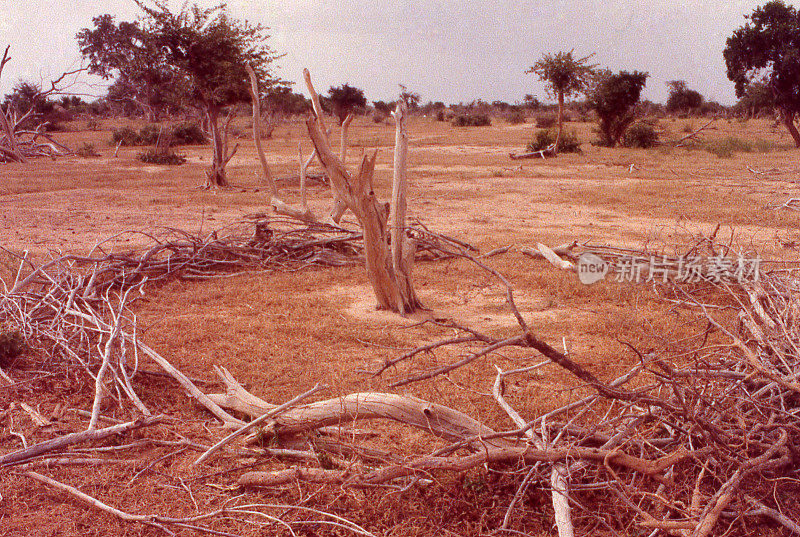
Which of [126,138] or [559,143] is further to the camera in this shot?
[126,138]

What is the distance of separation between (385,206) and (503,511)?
3.49 m

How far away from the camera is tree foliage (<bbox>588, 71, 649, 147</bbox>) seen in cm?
2295

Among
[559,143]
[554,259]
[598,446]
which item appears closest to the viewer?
[598,446]

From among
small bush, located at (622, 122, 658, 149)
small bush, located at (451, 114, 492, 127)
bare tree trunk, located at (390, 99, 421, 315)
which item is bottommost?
bare tree trunk, located at (390, 99, 421, 315)

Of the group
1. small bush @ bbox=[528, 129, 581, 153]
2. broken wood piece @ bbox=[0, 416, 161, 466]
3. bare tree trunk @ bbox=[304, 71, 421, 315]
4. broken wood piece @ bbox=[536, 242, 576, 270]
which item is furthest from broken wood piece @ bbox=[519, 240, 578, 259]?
small bush @ bbox=[528, 129, 581, 153]

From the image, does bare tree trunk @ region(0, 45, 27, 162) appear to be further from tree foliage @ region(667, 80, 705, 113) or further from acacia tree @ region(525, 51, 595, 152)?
tree foliage @ region(667, 80, 705, 113)

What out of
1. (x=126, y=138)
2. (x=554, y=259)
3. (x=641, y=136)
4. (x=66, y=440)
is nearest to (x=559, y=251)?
(x=554, y=259)

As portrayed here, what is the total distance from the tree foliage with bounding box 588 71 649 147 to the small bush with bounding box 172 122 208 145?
15297mm

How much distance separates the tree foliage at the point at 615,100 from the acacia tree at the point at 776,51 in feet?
10.6

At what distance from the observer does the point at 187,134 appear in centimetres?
2658

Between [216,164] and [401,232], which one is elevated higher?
[216,164]

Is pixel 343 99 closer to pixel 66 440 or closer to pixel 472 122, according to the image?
pixel 472 122

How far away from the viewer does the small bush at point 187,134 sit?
26225mm

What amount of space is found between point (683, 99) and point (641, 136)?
28553 millimetres
